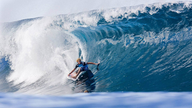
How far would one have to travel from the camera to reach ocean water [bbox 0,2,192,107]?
19.0 feet

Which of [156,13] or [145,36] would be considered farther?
[156,13]

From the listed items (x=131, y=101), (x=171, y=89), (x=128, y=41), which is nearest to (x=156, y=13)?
(x=128, y=41)

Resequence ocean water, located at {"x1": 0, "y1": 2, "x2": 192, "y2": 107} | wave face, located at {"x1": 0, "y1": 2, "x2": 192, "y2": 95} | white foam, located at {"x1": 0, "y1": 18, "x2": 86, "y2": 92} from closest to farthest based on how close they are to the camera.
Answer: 1. ocean water, located at {"x1": 0, "y1": 2, "x2": 192, "y2": 107}
2. wave face, located at {"x1": 0, "y1": 2, "x2": 192, "y2": 95}
3. white foam, located at {"x1": 0, "y1": 18, "x2": 86, "y2": 92}

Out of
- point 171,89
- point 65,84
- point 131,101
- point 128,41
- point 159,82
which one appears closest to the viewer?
point 131,101

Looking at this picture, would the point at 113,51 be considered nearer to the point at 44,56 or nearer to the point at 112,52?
the point at 112,52

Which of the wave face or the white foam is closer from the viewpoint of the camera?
the wave face

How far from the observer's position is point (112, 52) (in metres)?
9.62

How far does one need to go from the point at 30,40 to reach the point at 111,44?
598cm

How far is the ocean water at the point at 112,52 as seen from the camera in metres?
5.80

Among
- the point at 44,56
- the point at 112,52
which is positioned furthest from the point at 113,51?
the point at 44,56

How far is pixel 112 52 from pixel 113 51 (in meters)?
0.14

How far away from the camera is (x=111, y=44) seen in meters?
10.7

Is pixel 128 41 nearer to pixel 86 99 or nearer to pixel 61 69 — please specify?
pixel 61 69

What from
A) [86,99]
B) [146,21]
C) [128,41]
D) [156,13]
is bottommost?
[86,99]
